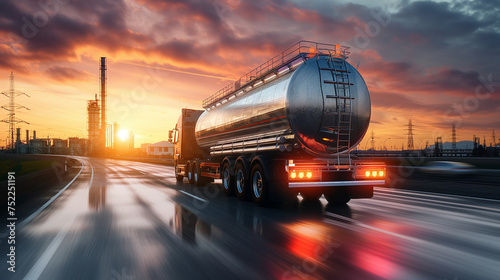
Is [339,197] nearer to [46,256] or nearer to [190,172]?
[46,256]

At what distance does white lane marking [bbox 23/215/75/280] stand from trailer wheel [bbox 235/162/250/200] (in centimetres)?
502

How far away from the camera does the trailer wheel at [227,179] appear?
1217cm

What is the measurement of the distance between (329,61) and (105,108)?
10089cm

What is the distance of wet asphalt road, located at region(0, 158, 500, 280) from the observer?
4.55 metres

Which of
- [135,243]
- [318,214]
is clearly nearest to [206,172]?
[318,214]

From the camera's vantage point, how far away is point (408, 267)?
184 inches

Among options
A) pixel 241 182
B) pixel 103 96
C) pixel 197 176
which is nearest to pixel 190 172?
pixel 197 176

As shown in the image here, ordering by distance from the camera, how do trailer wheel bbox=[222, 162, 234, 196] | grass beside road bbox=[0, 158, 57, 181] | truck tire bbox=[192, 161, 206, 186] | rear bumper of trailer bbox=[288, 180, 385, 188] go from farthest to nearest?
1. grass beside road bbox=[0, 158, 57, 181]
2. truck tire bbox=[192, 161, 206, 186]
3. trailer wheel bbox=[222, 162, 234, 196]
4. rear bumper of trailer bbox=[288, 180, 385, 188]

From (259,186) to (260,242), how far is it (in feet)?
14.4

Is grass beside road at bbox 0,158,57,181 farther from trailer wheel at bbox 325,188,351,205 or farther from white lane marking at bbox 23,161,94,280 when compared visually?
trailer wheel at bbox 325,188,351,205

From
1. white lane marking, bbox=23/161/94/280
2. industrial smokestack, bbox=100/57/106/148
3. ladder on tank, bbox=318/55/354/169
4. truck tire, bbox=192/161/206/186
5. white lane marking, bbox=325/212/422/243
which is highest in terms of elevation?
industrial smokestack, bbox=100/57/106/148

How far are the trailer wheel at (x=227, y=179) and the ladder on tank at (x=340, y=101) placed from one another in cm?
387

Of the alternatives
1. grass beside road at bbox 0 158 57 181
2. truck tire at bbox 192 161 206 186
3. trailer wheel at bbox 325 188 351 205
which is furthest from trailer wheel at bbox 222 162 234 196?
grass beside road at bbox 0 158 57 181

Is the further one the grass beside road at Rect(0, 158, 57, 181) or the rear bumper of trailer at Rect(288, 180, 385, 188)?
the grass beside road at Rect(0, 158, 57, 181)
